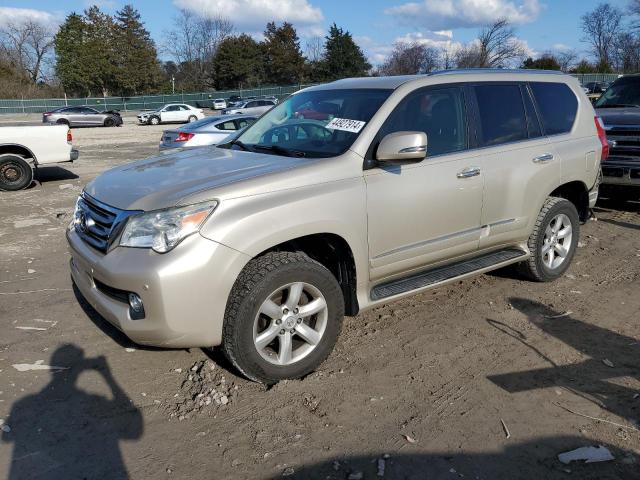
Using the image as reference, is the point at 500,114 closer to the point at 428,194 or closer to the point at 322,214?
the point at 428,194

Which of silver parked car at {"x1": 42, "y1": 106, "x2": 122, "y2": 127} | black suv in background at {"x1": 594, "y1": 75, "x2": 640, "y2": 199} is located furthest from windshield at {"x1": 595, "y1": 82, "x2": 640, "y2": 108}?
silver parked car at {"x1": 42, "y1": 106, "x2": 122, "y2": 127}

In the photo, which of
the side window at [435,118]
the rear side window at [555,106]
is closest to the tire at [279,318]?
the side window at [435,118]

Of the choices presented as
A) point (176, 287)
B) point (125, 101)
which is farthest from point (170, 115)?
point (176, 287)

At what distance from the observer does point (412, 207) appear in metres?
3.92

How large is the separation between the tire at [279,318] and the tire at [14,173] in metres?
9.35

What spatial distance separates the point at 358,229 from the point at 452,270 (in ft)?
3.61

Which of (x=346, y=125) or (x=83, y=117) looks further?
(x=83, y=117)

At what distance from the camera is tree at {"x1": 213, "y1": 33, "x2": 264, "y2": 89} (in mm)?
68000

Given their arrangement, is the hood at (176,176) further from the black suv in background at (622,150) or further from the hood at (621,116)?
the hood at (621,116)

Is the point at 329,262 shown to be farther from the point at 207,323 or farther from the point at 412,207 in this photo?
the point at 207,323

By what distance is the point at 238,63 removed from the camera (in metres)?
67.8

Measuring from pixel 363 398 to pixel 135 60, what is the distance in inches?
2731

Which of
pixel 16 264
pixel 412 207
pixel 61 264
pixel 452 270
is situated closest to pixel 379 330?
pixel 452 270

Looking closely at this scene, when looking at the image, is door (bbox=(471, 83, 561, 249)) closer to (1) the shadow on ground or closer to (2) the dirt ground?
(2) the dirt ground
